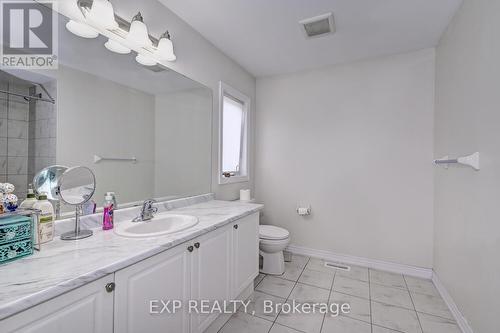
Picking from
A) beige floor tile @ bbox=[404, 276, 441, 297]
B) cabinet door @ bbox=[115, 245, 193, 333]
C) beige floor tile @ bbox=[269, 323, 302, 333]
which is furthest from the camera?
beige floor tile @ bbox=[404, 276, 441, 297]

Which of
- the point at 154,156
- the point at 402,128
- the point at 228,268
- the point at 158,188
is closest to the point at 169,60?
the point at 154,156

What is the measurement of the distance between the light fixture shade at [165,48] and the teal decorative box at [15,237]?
51.4 inches

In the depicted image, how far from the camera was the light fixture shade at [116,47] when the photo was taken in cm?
A: 138

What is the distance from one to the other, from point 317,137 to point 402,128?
2.86 ft

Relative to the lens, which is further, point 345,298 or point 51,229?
point 345,298

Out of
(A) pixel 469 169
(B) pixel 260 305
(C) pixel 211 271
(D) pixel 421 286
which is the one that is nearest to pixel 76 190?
(C) pixel 211 271

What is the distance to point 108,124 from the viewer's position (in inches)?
55.2

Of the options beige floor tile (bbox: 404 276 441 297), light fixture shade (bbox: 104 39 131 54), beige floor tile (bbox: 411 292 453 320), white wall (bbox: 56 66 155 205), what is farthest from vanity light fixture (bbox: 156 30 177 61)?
beige floor tile (bbox: 404 276 441 297)

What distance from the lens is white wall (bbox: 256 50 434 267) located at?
2.29m

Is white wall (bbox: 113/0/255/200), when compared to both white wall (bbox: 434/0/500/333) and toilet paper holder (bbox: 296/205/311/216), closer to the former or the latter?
toilet paper holder (bbox: 296/205/311/216)

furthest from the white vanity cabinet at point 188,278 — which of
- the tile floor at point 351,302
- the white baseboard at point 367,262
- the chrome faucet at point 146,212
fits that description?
the white baseboard at point 367,262

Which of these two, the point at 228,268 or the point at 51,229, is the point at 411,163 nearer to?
the point at 228,268

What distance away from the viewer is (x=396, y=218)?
7.82 feet

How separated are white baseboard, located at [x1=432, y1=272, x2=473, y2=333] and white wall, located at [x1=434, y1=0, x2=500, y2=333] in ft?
0.18
